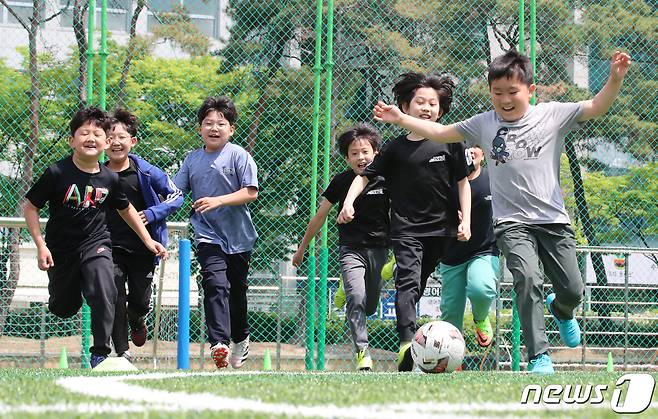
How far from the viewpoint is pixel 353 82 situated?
922 centimetres

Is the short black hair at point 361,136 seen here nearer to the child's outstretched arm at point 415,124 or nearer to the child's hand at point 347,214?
the child's hand at point 347,214

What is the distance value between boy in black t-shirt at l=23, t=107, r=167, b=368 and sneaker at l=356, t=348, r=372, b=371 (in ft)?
4.71

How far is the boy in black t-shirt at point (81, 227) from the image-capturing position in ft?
16.8

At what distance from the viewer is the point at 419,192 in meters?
5.61

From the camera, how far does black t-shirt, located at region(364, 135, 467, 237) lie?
18.3 feet

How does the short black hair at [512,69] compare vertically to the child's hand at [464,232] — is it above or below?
above

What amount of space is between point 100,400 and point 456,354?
2.29 meters

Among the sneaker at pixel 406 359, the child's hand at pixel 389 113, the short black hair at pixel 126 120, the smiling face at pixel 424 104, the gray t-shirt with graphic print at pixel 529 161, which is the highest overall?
the smiling face at pixel 424 104

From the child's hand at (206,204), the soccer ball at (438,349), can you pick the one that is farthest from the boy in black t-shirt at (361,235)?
the soccer ball at (438,349)

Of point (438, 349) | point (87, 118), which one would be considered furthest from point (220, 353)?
point (438, 349)

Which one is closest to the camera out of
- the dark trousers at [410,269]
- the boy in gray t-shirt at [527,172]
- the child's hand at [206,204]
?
the boy in gray t-shirt at [527,172]

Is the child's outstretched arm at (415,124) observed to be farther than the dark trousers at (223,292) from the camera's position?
No

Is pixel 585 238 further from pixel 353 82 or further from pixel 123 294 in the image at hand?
pixel 123 294

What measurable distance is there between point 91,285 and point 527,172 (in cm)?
234
